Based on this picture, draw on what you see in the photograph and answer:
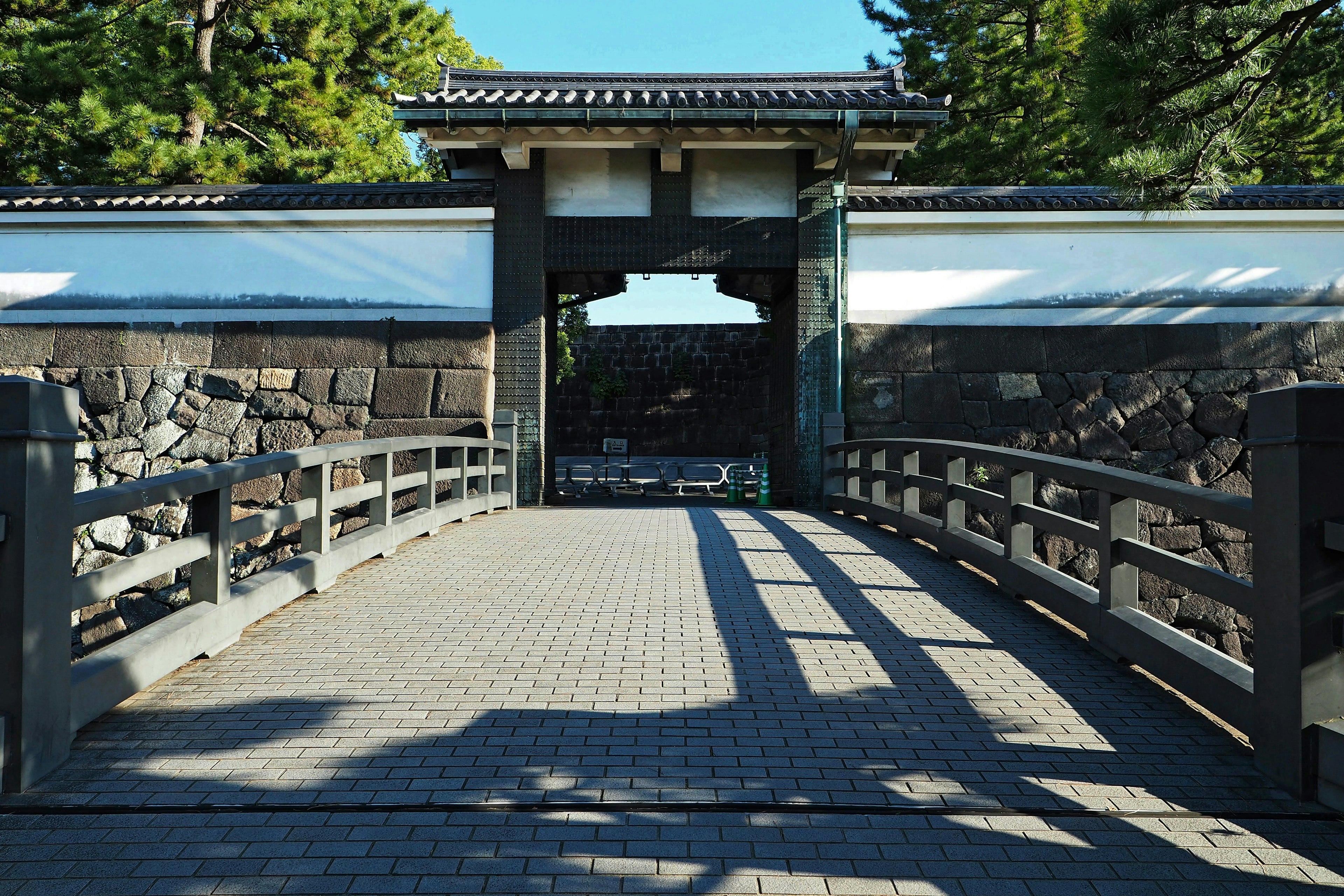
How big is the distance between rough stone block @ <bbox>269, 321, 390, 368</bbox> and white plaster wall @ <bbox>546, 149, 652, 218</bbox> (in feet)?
7.43

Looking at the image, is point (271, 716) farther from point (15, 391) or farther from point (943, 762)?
point (943, 762)

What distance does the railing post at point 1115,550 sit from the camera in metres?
4.30

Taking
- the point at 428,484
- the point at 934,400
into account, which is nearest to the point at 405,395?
the point at 428,484

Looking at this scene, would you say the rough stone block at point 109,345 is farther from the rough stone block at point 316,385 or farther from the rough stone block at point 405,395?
the rough stone block at point 405,395

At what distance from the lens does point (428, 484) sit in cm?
801

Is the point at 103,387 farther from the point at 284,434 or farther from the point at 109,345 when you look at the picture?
the point at 284,434

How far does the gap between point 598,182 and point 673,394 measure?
37.0ft

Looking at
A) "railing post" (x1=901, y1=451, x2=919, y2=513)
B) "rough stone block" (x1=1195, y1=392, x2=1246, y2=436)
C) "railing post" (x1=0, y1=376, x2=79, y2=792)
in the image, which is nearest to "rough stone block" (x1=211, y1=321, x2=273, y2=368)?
"railing post" (x1=901, y1=451, x2=919, y2=513)

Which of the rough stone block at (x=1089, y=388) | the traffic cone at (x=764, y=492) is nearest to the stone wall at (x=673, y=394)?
the traffic cone at (x=764, y=492)

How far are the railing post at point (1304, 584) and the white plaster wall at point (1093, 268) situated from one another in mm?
8275

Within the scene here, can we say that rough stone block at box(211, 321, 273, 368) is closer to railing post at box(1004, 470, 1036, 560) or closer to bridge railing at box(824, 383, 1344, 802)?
railing post at box(1004, 470, 1036, 560)

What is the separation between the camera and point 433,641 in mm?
4566

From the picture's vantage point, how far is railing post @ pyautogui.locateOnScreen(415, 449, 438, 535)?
315 inches

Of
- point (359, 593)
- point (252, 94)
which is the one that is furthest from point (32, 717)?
point (252, 94)
